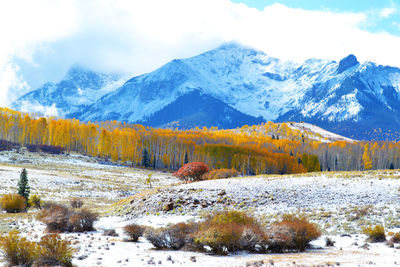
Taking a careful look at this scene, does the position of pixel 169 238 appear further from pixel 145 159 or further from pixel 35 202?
pixel 145 159

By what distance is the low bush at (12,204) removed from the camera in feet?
112

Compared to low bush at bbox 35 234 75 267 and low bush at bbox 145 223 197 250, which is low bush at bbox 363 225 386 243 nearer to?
low bush at bbox 145 223 197 250

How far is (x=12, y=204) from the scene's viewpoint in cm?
3416

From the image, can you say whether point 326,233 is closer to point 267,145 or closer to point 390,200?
point 390,200

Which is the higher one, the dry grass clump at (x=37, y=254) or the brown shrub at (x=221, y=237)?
the brown shrub at (x=221, y=237)

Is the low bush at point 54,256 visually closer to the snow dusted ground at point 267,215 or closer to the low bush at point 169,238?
the snow dusted ground at point 267,215

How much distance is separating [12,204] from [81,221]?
514 inches

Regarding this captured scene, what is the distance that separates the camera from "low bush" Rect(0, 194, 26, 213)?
112 ft

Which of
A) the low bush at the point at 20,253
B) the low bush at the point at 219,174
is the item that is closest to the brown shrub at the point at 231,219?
the low bush at the point at 20,253

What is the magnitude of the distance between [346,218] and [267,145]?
432 feet

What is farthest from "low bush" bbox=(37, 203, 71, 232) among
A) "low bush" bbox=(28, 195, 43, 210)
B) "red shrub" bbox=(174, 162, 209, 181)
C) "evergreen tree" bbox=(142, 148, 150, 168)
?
"evergreen tree" bbox=(142, 148, 150, 168)

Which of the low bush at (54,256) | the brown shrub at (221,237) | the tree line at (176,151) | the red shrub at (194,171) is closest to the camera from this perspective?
the low bush at (54,256)

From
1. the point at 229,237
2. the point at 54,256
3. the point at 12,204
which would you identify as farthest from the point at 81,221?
→ the point at 12,204

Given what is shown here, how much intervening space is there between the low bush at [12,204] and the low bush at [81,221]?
40.7 ft
